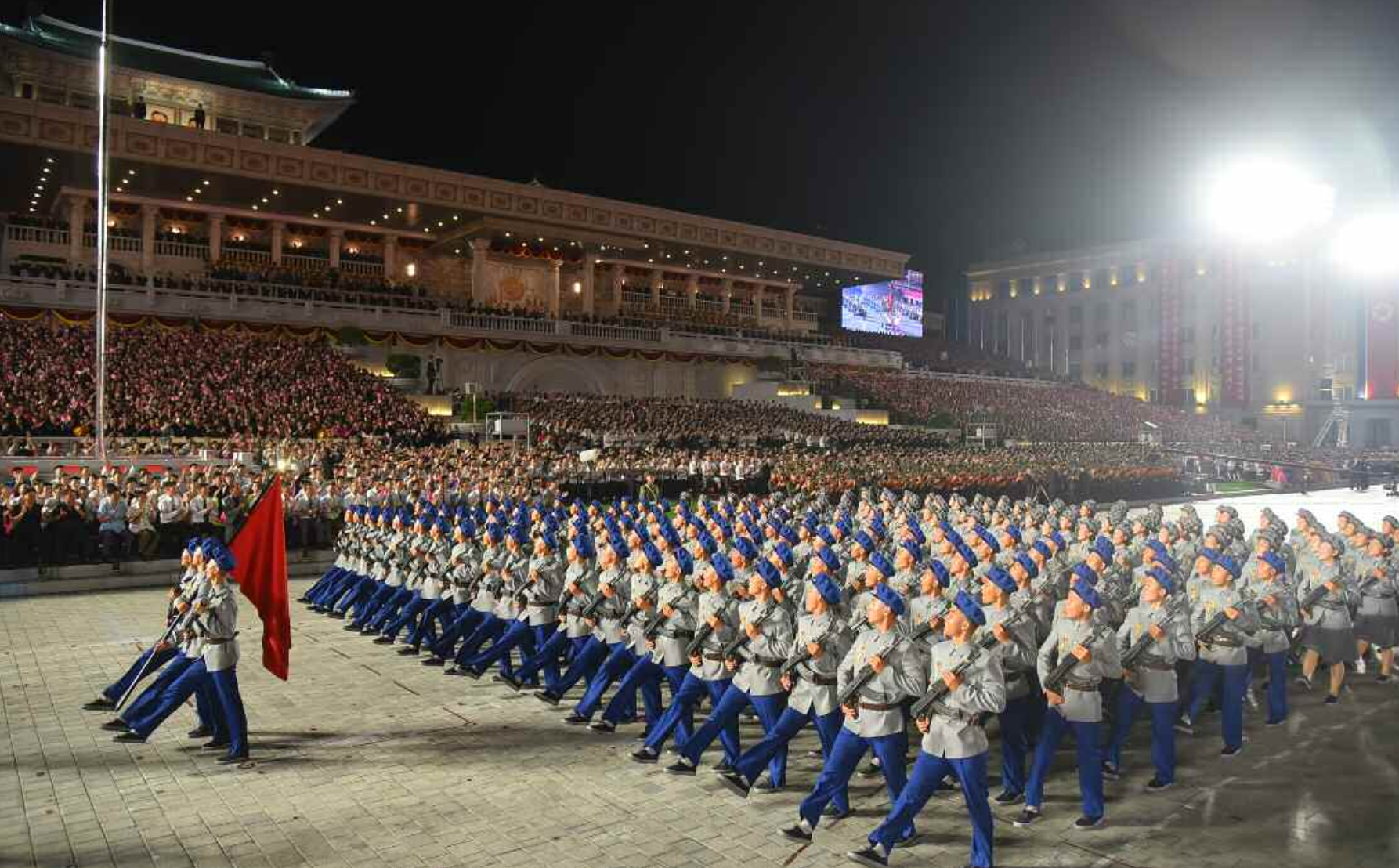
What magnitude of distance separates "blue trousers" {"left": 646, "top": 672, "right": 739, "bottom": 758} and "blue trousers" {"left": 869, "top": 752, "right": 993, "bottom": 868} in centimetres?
175

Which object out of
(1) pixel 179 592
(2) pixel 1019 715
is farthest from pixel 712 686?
(1) pixel 179 592

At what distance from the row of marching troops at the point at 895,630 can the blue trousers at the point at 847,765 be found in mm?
14

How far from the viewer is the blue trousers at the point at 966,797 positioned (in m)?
A: 5.95

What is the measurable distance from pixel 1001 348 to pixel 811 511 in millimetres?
77600

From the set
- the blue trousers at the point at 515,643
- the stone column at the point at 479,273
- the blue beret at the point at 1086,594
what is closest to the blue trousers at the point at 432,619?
the blue trousers at the point at 515,643

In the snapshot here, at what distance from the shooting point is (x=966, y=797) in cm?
601

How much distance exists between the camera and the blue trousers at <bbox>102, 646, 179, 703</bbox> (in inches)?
350

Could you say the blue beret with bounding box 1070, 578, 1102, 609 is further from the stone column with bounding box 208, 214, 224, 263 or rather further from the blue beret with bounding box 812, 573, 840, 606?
the stone column with bounding box 208, 214, 224, 263

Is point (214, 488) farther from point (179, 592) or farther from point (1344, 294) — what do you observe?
point (1344, 294)

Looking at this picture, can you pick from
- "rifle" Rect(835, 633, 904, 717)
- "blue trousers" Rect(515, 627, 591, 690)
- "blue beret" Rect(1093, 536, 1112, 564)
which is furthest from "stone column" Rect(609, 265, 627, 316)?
"rifle" Rect(835, 633, 904, 717)

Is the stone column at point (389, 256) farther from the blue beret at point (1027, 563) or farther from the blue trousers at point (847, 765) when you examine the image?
the blue trousers at point (847, 765)

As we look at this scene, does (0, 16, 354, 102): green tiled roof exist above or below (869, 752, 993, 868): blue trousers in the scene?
above

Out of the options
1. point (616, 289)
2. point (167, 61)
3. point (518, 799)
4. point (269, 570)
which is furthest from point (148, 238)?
point (518, 799)

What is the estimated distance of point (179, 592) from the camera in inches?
342
